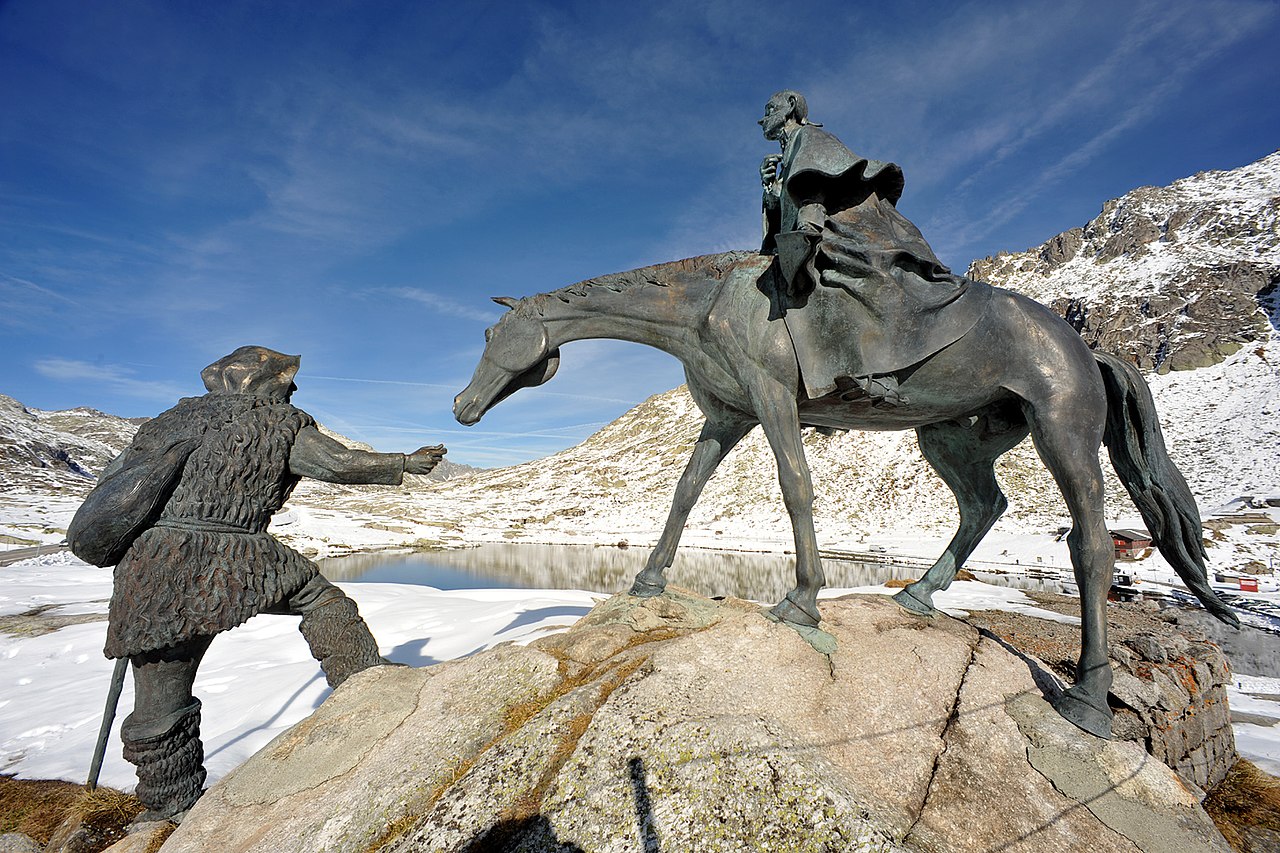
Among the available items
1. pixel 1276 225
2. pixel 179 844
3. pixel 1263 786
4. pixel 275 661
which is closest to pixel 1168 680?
pixel 1263 786

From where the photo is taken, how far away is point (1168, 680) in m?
4.72

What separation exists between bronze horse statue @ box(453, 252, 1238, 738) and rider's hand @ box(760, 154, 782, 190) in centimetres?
72

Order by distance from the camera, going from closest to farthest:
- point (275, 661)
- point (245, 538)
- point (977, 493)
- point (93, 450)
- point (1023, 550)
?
point (245, 538) < point (977, 493) < point (275, 661) < point (1023, 550) < point (93, 450)

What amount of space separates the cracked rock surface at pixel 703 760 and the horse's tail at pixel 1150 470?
1.50 m

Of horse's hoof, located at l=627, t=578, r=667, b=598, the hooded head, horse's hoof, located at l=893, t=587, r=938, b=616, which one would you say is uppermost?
the hooded head

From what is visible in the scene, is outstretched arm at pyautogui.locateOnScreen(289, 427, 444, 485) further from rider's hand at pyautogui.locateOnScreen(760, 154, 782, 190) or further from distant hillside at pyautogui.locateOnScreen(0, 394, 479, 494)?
distant hillside at pyautogui.locateOnScreen(0, 394, 479, 494)

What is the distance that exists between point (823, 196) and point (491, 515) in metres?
70.0

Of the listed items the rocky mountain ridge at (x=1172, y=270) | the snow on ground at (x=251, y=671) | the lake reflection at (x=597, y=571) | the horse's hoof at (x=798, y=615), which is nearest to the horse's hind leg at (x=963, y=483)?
the horse's hoof at (x=798, y=615)

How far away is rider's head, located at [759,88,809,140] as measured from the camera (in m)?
5.05

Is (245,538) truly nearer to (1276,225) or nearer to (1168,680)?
(1168,680)

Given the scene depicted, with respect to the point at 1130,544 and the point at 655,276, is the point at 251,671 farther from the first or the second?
the point at 1130,544

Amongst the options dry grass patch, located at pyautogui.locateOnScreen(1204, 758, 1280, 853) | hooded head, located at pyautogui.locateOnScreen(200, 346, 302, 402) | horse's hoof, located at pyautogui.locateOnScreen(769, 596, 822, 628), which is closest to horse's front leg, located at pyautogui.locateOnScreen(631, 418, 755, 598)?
horse's hoof, located at pyautogui.locateOnScreen(769, 596, 822, 628)

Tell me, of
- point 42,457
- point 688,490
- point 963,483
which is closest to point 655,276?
point 688,490

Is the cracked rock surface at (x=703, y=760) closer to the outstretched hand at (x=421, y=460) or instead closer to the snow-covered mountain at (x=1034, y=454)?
the outstretched hand at (x=421, y=460)
